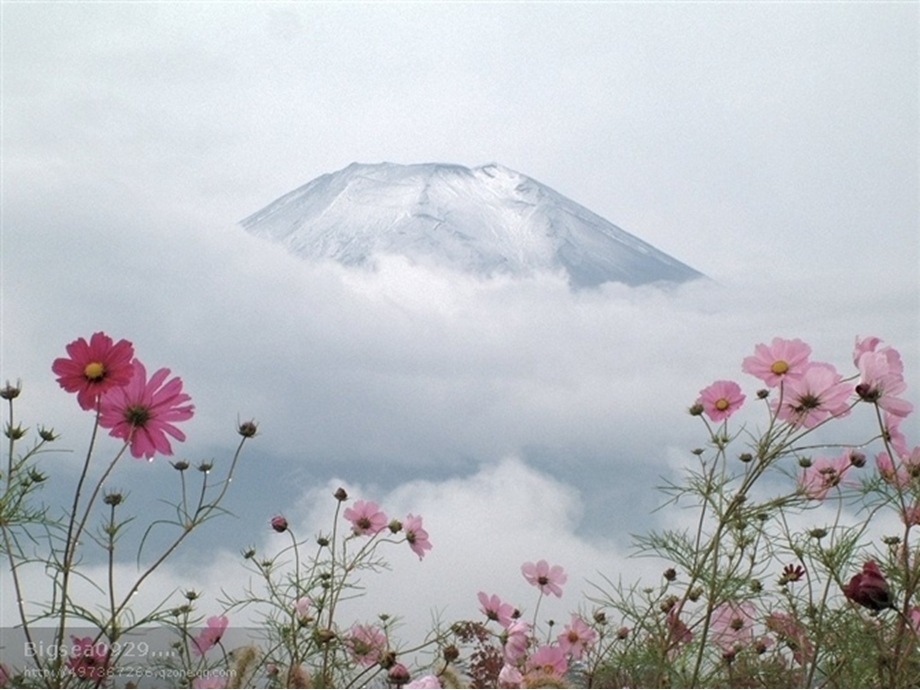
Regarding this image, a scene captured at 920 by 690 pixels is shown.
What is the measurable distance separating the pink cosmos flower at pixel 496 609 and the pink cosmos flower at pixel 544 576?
276mm

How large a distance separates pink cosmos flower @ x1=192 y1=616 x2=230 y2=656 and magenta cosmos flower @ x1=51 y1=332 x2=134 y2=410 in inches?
29.7

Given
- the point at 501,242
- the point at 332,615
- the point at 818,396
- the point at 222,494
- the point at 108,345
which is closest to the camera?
the point at 108,345

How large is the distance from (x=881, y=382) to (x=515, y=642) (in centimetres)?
84

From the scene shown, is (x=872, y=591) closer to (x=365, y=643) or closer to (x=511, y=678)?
(x=511, y=678)

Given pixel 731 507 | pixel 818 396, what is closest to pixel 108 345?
pixel 731 507

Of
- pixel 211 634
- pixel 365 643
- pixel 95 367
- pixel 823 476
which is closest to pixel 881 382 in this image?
pixel 823 476

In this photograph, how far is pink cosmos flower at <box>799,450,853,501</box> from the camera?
1770mm

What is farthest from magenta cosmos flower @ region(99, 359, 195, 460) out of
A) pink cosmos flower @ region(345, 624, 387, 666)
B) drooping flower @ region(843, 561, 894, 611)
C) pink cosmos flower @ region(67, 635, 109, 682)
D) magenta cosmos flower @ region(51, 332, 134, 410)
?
drooping flower @ region(843, 561, 894, 611)

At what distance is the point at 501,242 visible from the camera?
14906 mm

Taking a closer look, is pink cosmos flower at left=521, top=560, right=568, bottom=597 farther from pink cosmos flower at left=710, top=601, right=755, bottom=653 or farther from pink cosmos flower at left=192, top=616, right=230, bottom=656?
pink cosmos flower at left=192, top=616, right=230, bottom=656

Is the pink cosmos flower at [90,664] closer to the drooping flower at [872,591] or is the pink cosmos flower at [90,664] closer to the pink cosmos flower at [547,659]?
the pink cosmos flower at [547,659]

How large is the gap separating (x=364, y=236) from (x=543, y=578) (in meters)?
12.8

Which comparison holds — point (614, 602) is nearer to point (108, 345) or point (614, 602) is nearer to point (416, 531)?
point (416, 531)

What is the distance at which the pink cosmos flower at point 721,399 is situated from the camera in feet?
6.17
